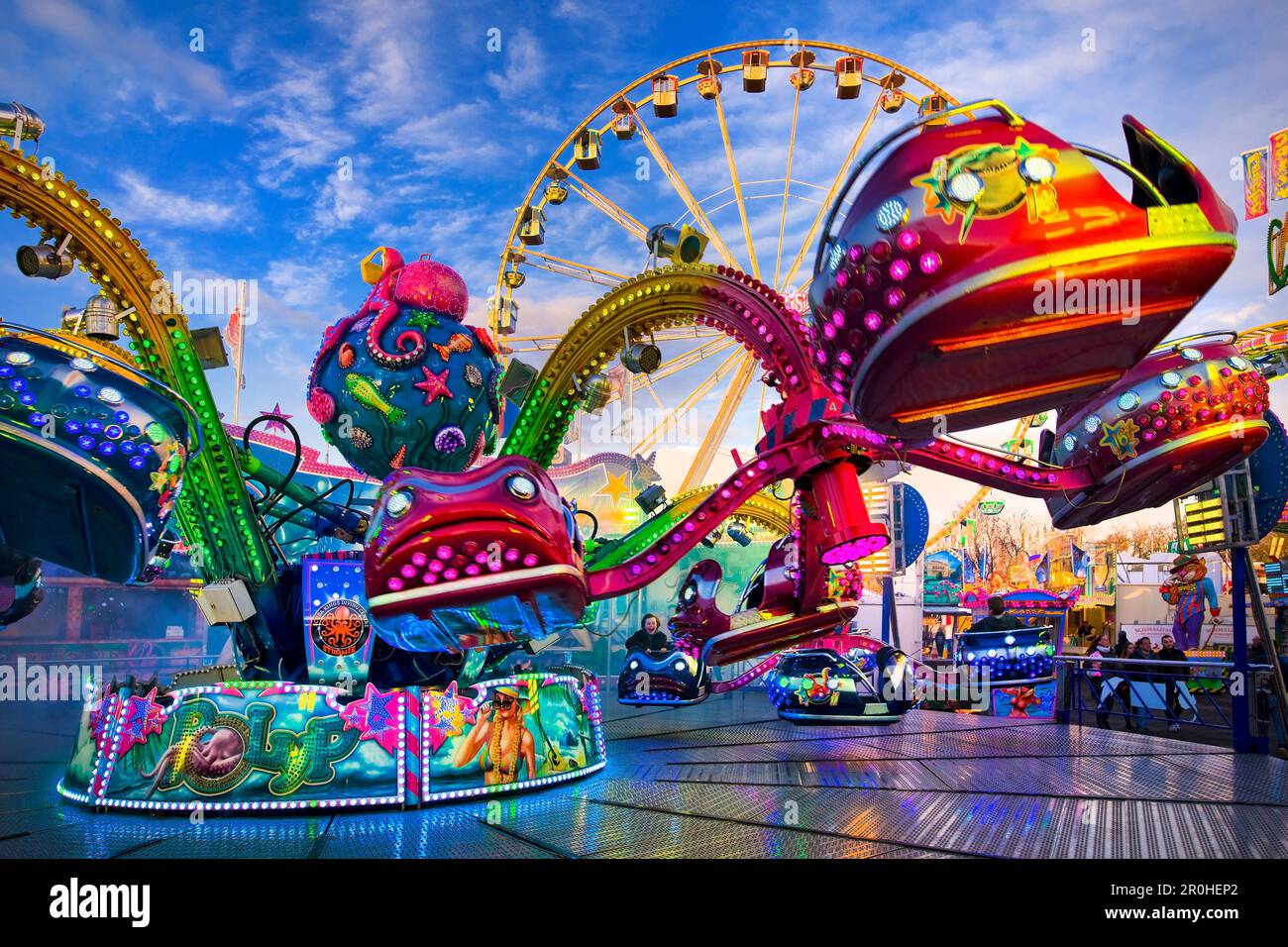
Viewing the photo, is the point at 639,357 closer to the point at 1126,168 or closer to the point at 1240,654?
the point at 1126,168

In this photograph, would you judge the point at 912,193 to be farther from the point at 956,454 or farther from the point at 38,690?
the point at 38,690

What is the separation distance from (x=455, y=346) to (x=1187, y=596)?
15702mm

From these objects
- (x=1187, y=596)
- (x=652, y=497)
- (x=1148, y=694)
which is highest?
(x=652, y=497)

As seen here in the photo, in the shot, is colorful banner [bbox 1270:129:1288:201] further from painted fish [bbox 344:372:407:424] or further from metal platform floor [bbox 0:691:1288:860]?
painted fish [bbox 344:372:407:424]

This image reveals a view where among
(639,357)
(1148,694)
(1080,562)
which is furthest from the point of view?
(1080,562)

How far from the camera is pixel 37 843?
4.26 metres

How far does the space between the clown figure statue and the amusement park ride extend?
1091cm

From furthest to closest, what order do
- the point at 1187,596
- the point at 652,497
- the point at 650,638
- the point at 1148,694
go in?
the point at 1187,596
the point at 650,638
the point at 1148,694
the point at 652,497

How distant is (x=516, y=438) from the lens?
264 inches

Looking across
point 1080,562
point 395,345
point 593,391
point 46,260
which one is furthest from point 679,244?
point 1080,562

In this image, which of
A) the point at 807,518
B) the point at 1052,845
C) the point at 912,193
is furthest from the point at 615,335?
the point at 1052,845

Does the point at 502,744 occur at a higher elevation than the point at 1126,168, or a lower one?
lower

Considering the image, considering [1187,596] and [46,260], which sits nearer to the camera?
[46,260]
